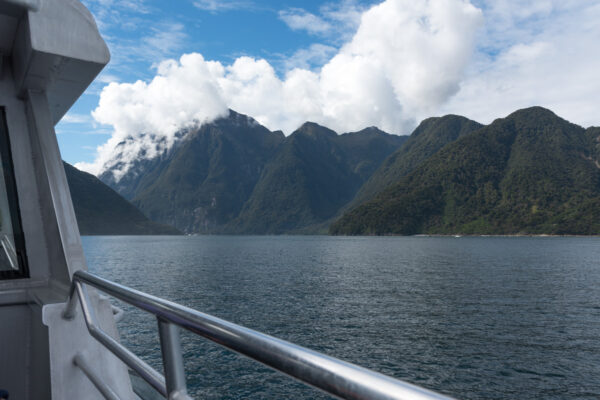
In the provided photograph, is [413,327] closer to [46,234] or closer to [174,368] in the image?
[46,234]

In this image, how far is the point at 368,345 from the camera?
73.5 ft

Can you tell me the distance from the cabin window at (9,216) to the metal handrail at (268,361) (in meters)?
3.67

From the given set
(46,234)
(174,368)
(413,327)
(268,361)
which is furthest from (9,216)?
(413,327)

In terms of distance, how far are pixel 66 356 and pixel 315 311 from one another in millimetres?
28030

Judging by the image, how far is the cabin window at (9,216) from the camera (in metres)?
4.69

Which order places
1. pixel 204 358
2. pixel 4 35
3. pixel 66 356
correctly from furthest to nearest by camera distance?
1. pixel 204 358
2. pixel 4 35
3. pixel 66 356

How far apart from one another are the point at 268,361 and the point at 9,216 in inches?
198

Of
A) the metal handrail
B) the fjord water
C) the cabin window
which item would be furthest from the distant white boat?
the fjord water

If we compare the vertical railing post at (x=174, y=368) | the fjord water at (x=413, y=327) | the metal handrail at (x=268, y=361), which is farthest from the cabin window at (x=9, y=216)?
the fjord water at (x=413, y=327)

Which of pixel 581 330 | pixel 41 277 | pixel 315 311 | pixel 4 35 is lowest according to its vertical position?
pixel 581 330

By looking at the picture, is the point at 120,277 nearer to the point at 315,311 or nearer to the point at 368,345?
the point at 315,311

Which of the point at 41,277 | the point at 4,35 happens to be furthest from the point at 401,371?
the point at 4,35

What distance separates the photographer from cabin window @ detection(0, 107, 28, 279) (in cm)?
469

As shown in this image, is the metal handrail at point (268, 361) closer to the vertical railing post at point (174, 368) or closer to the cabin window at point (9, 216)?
the vertical railing post at point (174, 368)
